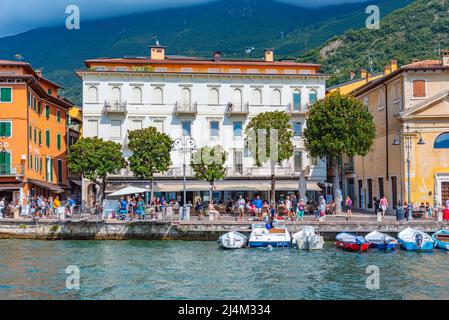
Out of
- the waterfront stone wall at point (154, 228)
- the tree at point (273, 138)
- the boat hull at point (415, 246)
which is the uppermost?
the tree at point (273, 138)

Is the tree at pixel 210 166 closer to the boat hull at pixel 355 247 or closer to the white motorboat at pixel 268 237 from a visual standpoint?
the white motorboat at pixel 268 237

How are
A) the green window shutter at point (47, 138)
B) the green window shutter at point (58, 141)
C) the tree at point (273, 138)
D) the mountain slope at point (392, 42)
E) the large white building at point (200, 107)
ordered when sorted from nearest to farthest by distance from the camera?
the tree at point (273, 138) → the green window shutter at point (47, 138) → the large white building at point (200, 107) → the green window shutter at point (58, 141) → the mountain slope at point (392, 42)

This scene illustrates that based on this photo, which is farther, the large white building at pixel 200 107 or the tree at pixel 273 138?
Answer: the large white building at pixel 200 107

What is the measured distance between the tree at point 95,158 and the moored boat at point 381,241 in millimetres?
24522

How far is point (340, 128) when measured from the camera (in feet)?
155

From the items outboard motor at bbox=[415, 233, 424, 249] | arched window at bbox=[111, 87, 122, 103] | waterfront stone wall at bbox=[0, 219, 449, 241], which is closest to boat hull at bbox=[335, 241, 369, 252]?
outboard motor at bbox=[415, 233, 424, 249]

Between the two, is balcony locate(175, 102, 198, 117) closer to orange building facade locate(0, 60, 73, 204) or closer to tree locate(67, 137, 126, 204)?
tree locate(67, 137, 126, 204)

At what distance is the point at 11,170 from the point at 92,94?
1226 cm

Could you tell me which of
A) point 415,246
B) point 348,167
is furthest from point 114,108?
point 415,246

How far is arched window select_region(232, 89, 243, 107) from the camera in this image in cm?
6025

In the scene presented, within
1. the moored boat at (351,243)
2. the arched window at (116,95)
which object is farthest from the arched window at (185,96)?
the moored boat at (351,243)

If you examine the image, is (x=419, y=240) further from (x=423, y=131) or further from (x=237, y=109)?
(x=237, y=109)

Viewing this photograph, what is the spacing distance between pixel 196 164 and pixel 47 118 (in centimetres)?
1708

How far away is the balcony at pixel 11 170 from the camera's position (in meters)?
49.6
